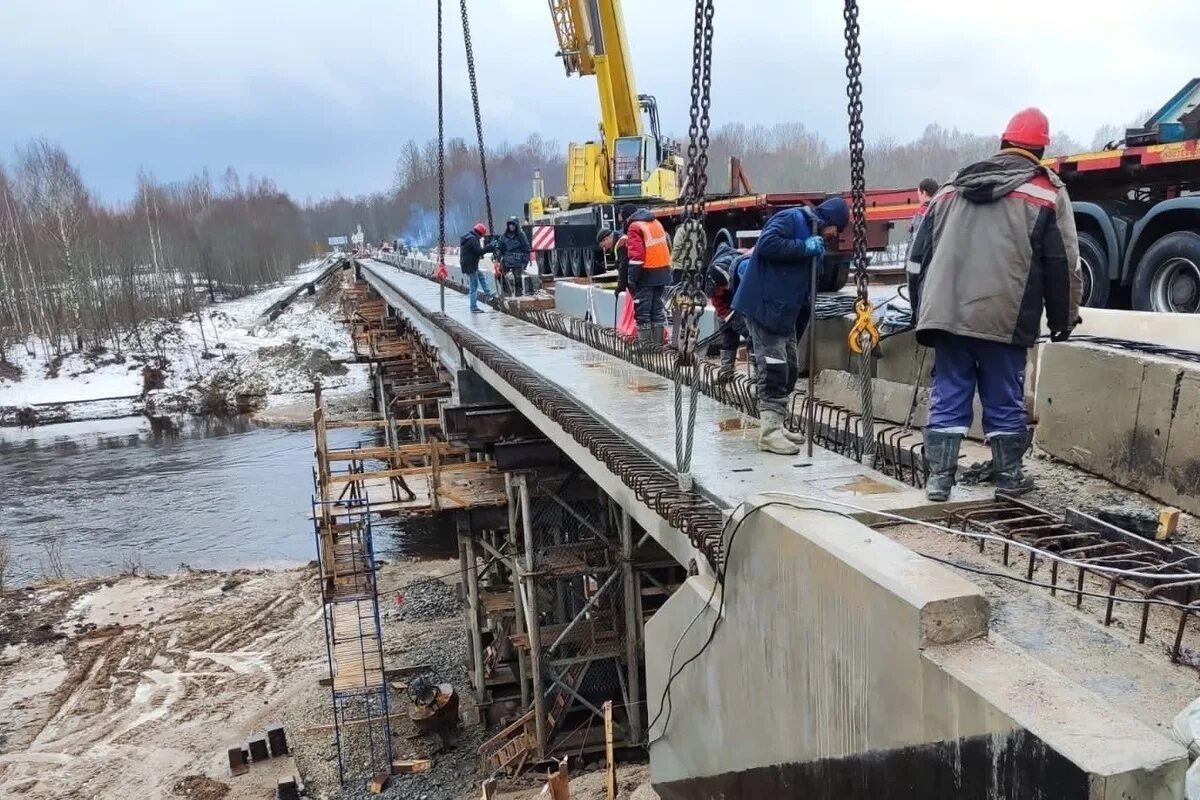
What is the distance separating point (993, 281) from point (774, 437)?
5.63ft

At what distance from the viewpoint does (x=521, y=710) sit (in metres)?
11.4

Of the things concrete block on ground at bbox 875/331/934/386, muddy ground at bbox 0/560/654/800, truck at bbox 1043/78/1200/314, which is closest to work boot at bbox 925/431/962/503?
concrete block on ground at bbox 875/331/934/386

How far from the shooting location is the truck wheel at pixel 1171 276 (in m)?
6.57

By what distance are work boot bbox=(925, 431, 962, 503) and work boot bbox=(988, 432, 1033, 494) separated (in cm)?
29

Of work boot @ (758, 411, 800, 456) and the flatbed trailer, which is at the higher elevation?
the flatbed trailer

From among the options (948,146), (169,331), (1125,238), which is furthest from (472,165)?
(1125,238)

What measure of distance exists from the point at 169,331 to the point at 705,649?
49.1 m

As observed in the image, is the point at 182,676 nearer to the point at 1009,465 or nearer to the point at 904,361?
the point at 904,361

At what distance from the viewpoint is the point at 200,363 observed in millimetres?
43375

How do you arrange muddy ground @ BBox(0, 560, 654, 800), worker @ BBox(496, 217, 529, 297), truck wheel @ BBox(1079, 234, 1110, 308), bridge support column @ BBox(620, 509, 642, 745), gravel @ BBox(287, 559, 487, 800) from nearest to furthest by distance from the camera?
truck wheel @ BBox(1079, 234, 1110, 308) → bridge support column @ BBox(620, 509, 642, 745) → gravel @ BBox(287, 559, 487, 800) → muddy ground @ BBox(0, 560, 654, 800) → worker @ BBox(496, 217, 529, 297)

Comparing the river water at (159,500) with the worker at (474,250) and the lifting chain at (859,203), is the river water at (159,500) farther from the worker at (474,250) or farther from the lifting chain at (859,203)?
the lifting chain at (859,203)

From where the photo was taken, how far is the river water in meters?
20.7

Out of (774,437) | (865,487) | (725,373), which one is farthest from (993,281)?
(725,373)

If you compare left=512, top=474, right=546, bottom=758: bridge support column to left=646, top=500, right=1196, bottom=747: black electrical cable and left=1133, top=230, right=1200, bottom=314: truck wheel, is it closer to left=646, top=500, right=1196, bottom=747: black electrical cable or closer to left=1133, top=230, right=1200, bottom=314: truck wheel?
left=646, top=500, right=1196, bottom=747: black electrical cable
